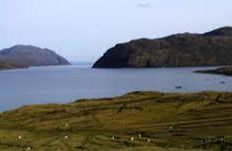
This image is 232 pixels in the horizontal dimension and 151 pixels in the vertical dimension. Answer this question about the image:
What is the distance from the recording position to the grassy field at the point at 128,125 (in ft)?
169

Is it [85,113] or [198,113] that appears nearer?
[198,113]

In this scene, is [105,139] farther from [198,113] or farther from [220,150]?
[198,113]

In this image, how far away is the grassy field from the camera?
169 ft

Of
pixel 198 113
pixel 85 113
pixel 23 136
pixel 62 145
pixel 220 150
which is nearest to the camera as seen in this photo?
pixel 220 150

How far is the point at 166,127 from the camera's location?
205 ft

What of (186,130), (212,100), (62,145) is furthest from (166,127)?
(212,100)

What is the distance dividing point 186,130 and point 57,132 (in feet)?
49.4

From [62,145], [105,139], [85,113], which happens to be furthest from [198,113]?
[62,145]

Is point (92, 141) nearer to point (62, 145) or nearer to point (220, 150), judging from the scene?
point (62, 145)

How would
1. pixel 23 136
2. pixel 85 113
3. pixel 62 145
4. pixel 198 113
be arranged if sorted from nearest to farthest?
pixel 62 145 < pixel 23 136 < pixel 198 113 < pixel 85 113

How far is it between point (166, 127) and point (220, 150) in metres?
16.9

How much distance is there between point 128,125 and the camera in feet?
→ 222

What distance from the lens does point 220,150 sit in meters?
45.9

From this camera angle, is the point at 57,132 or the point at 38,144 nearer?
the point at 38,144
